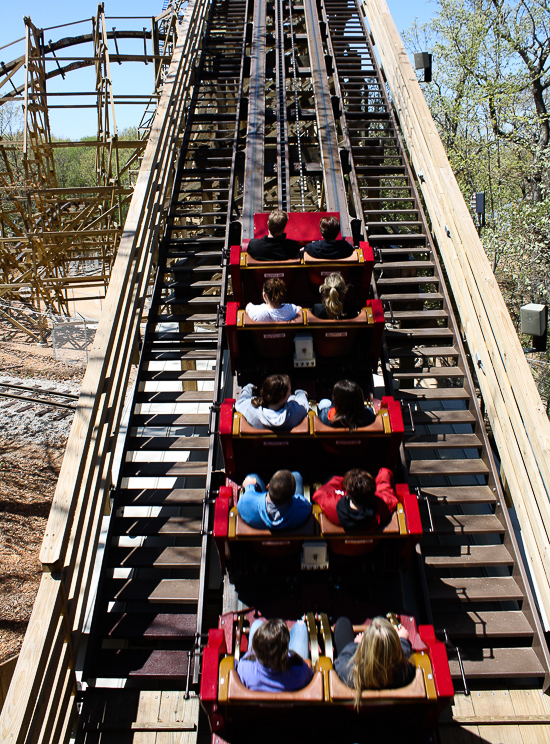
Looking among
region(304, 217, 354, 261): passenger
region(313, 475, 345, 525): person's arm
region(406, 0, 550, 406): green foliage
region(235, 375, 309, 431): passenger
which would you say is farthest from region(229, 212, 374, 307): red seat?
region(406, 0, 550, 406): green foliage

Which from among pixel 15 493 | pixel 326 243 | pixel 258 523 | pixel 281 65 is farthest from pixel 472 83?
pixel 258 523

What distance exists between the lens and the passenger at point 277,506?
313cm

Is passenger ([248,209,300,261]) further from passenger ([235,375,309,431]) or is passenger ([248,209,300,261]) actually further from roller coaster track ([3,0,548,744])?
passenger ([235,375,309,431])

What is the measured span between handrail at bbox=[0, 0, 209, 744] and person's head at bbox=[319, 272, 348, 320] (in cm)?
179

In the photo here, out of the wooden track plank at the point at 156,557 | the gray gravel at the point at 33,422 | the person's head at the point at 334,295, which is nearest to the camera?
the person's head at the point at 334,295

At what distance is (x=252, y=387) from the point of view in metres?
4.14

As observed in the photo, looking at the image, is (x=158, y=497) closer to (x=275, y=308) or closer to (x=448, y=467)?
(x=275, y=308)

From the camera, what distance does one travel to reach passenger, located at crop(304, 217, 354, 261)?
4.59 meters

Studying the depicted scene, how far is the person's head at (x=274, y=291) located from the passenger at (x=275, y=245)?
0.55 m

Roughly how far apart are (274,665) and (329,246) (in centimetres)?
314

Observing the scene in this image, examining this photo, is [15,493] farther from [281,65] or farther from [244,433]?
[281,65]

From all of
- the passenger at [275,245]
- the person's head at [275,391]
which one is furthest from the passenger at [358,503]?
the passenger at [275,245]

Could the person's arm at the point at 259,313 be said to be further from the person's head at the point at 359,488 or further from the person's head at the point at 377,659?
the person's head at the point at 377,659

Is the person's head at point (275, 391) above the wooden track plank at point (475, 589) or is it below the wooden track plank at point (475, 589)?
above
